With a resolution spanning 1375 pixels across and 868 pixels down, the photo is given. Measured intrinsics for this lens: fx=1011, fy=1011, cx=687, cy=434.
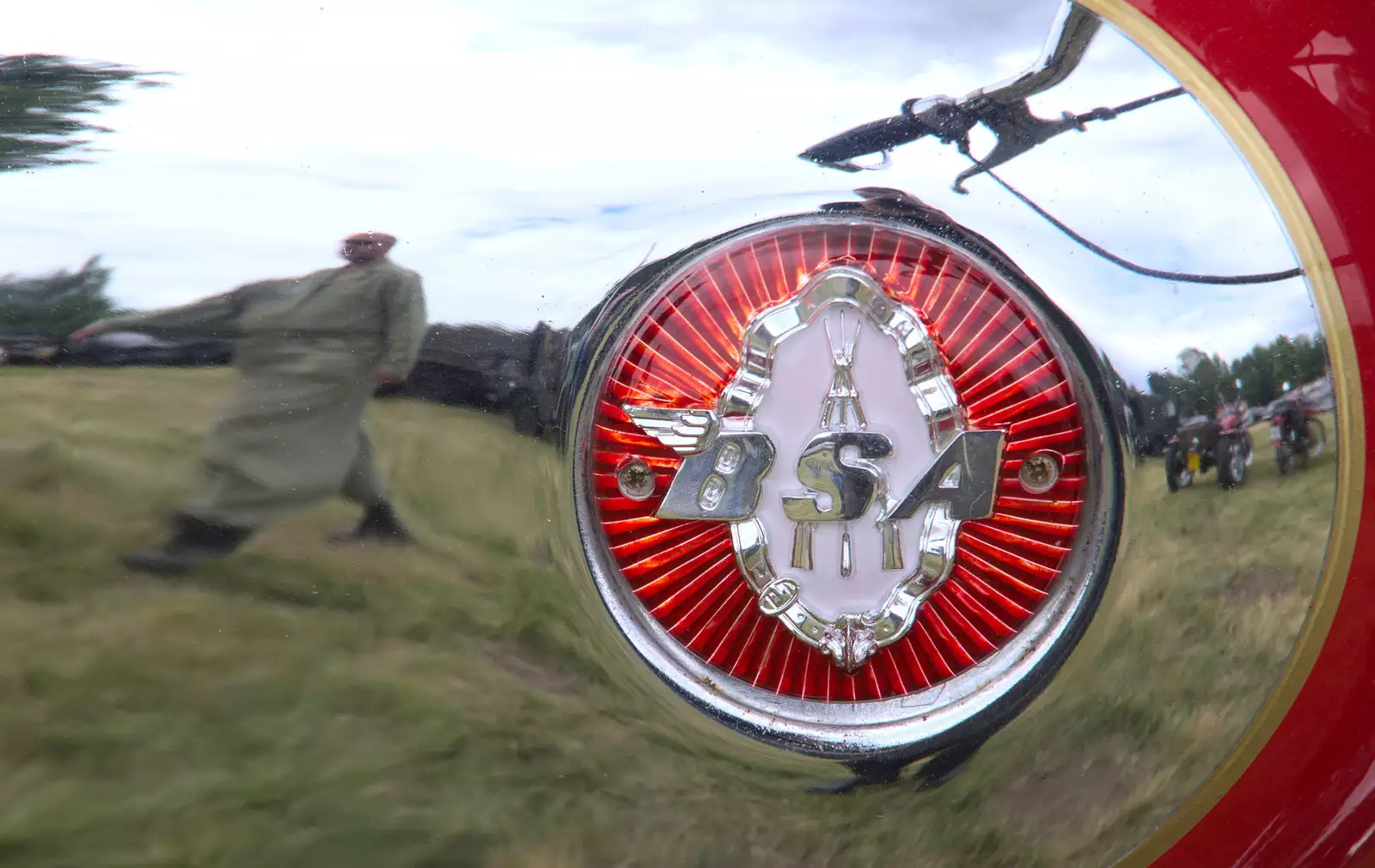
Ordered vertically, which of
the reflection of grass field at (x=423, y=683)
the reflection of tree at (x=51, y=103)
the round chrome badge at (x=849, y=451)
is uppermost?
the reflection of tree at (x=51, y=103)

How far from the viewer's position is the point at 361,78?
0.90 meters

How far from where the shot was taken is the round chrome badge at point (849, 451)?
2.98 feet

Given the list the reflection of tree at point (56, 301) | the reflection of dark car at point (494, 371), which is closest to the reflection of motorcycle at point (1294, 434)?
the reflection of dark car at point (494, 371)

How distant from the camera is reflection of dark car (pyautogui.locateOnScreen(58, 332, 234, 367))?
912mm

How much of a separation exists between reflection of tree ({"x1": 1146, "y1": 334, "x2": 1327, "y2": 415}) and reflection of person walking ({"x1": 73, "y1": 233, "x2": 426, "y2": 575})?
69cm

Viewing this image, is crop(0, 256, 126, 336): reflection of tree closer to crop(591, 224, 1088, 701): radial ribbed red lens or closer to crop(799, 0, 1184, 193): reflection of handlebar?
crop(591, 224, 1088, 701): radial ribbed red lens

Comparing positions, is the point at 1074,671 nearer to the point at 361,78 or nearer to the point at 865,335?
the point at 865,335

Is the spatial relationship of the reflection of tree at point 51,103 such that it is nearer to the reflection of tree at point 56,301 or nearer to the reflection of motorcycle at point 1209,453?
the reflection of tree at point 56,301

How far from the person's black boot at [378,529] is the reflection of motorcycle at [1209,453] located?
27.9 inches

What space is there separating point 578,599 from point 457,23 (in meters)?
0.53

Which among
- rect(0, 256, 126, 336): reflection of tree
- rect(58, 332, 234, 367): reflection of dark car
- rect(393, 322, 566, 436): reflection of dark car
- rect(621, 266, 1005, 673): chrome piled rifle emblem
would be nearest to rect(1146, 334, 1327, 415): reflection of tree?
rect(621, 266, 1005, 673): chrome piled rifle emblem

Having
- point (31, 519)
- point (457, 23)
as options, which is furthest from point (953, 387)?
point (31, 519)

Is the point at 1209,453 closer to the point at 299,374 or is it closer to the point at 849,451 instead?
the point at 849,451

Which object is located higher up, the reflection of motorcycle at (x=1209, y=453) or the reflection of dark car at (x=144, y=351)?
the reflection of dark car at (x=144, y=351)
